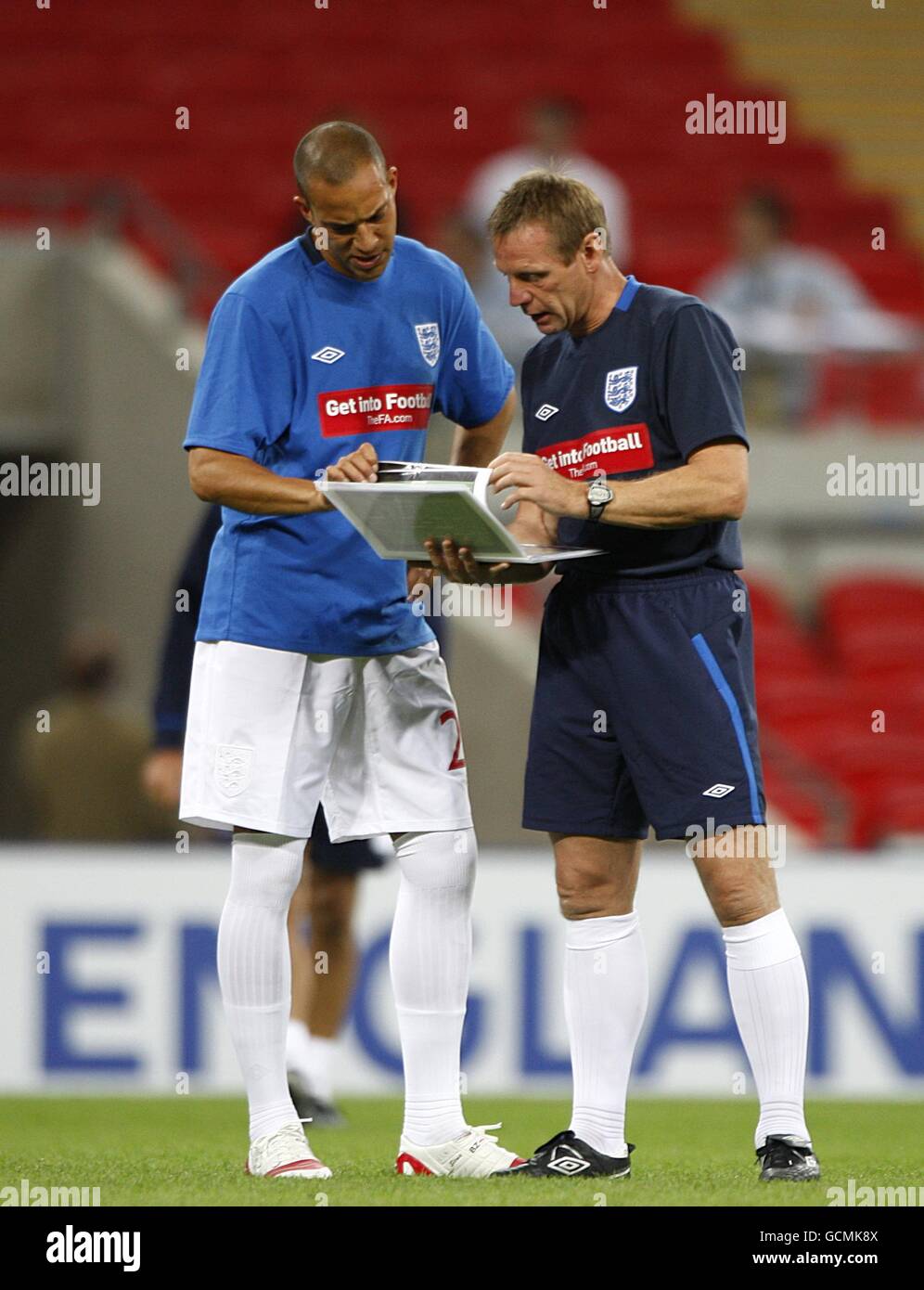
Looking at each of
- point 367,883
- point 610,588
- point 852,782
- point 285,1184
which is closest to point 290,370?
point 610,588

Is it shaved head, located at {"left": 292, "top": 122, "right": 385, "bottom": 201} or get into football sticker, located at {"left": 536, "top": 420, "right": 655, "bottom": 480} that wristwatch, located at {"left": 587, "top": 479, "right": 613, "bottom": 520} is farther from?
shaved head, located at {"left": 292, "top": 122, "right": 385, "bottom": 201}

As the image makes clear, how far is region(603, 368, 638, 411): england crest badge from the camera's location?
3965mm

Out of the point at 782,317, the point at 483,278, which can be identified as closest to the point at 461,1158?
the point at 483,278

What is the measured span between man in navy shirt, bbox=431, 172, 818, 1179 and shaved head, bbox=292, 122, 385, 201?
30 centimetres

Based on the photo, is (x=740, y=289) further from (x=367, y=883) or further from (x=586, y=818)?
(x=586, y=818)

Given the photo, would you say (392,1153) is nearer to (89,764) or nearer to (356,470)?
(356,470)

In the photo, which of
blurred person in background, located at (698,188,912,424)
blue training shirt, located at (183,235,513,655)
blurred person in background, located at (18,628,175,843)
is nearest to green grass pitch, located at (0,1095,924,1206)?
blue training shirt, located at (183,235,513,655)

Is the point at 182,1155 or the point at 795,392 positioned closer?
the point at 182,1155

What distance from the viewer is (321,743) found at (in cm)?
405

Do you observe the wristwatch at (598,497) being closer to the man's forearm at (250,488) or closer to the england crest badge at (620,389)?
the england crest badge at (620,389)

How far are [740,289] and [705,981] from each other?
3544 millimetres

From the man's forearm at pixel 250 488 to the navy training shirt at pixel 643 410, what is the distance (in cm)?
50

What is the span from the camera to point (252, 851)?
400cm

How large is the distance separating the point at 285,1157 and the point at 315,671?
3.08ft
